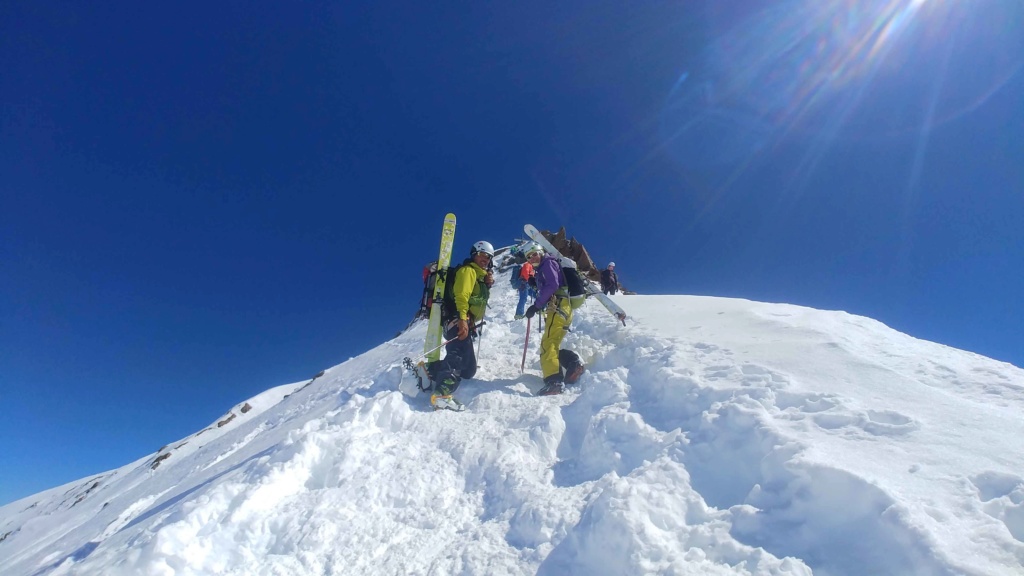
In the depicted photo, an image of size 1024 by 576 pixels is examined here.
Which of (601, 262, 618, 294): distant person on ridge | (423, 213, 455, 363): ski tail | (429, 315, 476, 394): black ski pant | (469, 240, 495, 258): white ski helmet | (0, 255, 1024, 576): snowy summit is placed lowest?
(0, 255, 1024, 576): snowy summit

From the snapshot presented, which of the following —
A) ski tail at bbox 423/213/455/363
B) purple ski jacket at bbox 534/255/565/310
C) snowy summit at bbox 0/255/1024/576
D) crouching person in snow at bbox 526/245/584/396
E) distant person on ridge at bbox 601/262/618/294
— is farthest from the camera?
distant person on ridge at bbox 601/262/618/294

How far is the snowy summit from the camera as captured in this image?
10.1 ft

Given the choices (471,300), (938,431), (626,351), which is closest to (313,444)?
(471,300)

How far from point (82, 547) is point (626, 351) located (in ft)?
30.8

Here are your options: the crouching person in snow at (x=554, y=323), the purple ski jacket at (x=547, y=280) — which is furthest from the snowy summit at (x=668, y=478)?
the purple ski jacket at (x=547, y=280)

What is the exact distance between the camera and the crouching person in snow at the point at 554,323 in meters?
7.55

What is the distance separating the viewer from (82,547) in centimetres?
655

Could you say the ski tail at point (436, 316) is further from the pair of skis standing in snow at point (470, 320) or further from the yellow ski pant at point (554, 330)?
the yellow ski pant at point (554, 330)

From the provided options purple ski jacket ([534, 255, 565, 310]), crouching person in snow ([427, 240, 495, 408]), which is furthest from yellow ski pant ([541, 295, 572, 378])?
crouching person in snow ([427, 240, 495, 408])

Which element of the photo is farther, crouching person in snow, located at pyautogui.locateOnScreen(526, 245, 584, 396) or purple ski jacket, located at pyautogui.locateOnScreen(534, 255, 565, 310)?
purple ski jacket, located at pyautogui.locateOnScreen(534, 255, 565, 310)

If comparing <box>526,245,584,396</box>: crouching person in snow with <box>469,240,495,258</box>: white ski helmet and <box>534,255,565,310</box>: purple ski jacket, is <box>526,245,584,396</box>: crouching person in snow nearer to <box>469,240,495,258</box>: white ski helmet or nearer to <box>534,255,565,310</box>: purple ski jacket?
<box>534,255,565,310</box>: purple ski jacket

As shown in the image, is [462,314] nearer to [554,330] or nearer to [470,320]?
[470,320]

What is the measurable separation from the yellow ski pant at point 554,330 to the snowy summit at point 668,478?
0.73 m

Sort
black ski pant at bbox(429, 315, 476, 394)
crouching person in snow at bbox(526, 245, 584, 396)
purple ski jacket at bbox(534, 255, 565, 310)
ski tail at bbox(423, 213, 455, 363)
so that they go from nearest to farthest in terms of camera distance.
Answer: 1. black ski pant at bbox(429, 315, 476, 394)
2. crouching person in snow at bbox(526, 245, 584, 396)
3. ski tail at bbox(423, 213, 455, 363)
4. purple ski jacket at bbox(534, 255, 565, 310)
